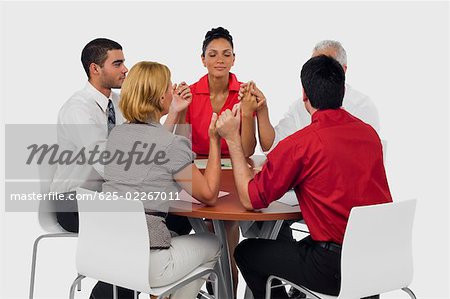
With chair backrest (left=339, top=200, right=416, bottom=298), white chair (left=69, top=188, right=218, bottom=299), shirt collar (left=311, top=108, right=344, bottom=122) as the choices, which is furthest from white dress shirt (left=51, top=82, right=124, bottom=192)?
chair backrest (left=339, top=200, right=416, bottom=298)

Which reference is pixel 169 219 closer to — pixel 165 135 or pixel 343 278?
pixel 165 135

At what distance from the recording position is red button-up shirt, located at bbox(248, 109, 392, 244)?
11.2 feet

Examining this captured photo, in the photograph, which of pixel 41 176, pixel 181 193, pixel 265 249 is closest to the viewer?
pixel 265 249

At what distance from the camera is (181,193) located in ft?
13.0

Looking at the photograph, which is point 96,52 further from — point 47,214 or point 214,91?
point 47,214

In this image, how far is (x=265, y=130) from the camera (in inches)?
185

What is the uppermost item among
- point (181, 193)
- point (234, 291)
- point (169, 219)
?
point (181, 193)

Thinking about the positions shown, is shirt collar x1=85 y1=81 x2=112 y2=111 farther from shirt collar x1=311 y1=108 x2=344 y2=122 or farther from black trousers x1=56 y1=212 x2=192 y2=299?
shirt collar x1=311 y1=108 x2=344 y2=122

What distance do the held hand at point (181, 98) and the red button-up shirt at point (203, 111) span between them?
1.04 feet

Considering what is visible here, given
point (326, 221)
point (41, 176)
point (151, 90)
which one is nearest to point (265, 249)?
point (326, 221)

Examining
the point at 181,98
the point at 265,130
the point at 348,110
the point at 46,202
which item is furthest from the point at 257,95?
the point at 46,202

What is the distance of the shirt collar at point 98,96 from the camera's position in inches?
183

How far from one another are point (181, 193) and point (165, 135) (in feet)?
1.57

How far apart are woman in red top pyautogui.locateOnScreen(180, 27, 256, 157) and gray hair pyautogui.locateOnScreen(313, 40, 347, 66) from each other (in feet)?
1.83
